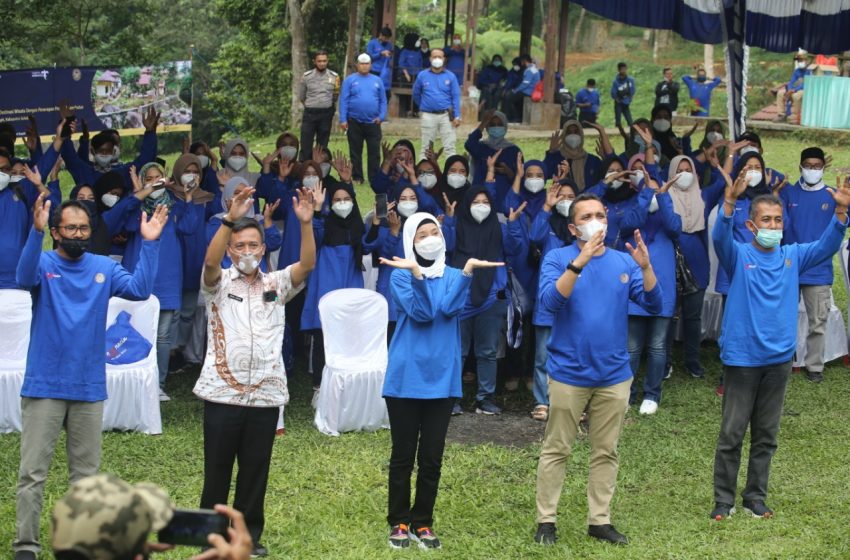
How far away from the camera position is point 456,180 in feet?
34.8

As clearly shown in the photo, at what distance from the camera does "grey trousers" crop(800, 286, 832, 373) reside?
10945mm

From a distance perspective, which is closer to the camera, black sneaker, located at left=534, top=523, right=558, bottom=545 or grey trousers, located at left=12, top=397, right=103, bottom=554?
grey trousers, located at left=12, top=397, right=103, bottom=554

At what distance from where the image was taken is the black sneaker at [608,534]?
711 cm

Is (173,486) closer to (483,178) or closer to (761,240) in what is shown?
(761,240)

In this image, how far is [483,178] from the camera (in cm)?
1190

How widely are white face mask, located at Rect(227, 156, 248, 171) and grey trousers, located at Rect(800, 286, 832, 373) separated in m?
5.08

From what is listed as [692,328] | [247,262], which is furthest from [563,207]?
[247,262]

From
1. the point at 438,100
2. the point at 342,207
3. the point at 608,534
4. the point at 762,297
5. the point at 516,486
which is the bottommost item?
the point at 516,486

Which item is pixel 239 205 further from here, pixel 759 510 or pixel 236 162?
pixel 236 162

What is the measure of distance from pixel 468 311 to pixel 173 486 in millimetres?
2817

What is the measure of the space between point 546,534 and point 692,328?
4.26 meters

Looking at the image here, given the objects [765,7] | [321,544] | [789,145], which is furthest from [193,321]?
[789,145]

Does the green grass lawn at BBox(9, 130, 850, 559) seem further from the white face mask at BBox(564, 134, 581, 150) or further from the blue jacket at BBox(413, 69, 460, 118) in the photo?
the blue jacket at BBox(413, 69, 460, 118)

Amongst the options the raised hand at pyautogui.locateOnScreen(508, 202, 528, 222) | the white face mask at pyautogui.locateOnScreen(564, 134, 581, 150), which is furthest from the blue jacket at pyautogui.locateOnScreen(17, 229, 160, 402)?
the white face mask at pyautogui.locateOnScreen(564, 134, 581, 150)
